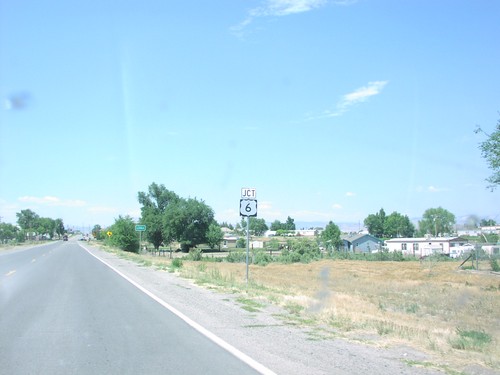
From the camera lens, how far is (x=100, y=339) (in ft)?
32.3

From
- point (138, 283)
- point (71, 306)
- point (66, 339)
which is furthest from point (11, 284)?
point (66, 339)

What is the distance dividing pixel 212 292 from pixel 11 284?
28.4ft

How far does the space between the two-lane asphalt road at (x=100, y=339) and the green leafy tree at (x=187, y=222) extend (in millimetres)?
83541

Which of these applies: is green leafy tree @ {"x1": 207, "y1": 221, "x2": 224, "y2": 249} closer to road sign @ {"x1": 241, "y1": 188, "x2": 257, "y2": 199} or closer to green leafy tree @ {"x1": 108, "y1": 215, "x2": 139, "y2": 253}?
green leafy tree @ {"x1": 108, "y1": 215, "x2": 139, "y2": 253}

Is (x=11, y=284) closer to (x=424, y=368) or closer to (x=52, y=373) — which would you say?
(x=52, y=373)

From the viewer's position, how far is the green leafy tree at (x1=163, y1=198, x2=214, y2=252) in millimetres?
100188

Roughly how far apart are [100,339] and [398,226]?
16452cm

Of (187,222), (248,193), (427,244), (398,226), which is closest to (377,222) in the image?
(398,226)

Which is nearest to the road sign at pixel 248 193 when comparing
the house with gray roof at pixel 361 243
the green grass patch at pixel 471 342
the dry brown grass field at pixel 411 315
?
the dry brown grass field at pixel 411 315

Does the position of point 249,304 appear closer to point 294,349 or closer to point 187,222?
point 294,349

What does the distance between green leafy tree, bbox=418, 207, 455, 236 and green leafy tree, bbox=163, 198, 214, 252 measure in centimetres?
5484

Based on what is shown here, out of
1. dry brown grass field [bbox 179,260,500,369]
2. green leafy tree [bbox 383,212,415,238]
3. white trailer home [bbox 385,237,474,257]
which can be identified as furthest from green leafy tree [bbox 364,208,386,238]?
dry brown grass field [bbox 179,260,500,369]

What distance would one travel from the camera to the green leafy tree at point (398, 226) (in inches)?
6506

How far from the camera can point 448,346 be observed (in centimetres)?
946
